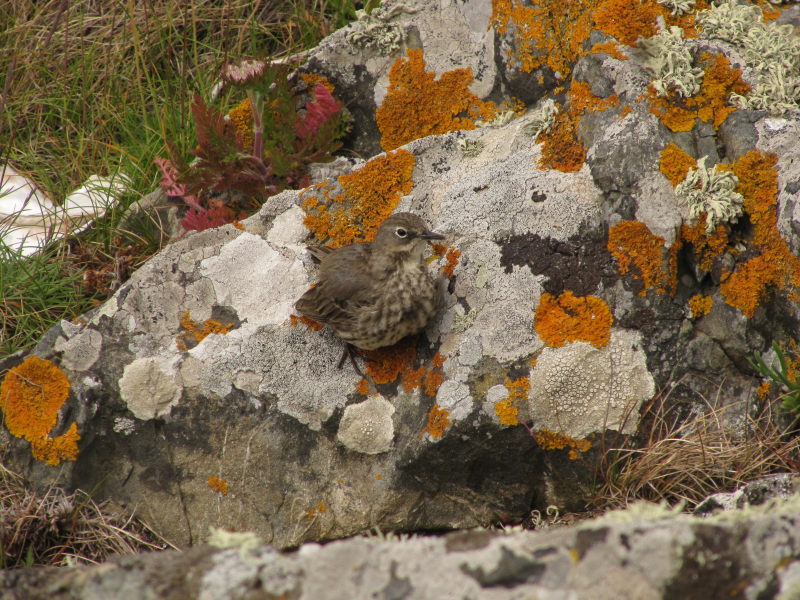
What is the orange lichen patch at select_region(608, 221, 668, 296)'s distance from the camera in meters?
4.05

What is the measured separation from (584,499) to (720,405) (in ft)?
2.99

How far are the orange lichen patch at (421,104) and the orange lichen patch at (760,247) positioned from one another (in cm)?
201

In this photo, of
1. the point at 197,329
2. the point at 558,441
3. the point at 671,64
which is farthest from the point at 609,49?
the point at 197,329

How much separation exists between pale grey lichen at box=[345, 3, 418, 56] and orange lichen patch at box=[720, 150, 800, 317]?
2.91m

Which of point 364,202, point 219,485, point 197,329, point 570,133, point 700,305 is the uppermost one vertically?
point 570,133

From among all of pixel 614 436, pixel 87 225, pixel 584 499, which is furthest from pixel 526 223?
pixel 87 225

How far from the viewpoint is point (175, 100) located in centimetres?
646

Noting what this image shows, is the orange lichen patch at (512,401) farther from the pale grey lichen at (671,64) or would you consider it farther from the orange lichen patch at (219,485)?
the pale grey lichen at (671,64)

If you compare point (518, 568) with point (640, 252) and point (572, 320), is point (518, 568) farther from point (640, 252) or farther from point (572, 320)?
point (640, 252)

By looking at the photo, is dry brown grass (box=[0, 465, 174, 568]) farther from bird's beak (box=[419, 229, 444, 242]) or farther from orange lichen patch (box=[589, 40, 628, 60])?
orange lichen patch (box=[589, 40, 628, 60])

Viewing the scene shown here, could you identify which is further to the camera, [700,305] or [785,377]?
[700,305]

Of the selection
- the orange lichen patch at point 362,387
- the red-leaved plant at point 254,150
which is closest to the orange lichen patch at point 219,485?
the orange lichen patch at point 362,387

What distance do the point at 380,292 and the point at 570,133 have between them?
1546 mm

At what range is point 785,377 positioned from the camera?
12.5ft
